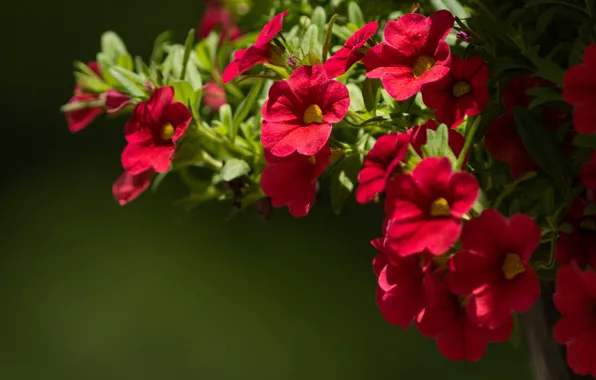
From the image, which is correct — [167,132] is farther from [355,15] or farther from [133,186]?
[355,15]

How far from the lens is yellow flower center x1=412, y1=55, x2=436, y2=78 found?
2.02 feet

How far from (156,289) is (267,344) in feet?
1.14

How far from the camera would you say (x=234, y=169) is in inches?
28.6

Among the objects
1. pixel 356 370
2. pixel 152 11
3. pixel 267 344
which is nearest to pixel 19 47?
pixel 152 11

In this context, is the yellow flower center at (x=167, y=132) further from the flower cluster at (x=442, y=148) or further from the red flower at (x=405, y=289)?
the red flower at (x=405, y=289)

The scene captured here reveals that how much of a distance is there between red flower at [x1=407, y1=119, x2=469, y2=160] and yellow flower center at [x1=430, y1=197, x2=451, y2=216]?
58 mm

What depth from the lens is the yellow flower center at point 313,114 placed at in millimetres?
608

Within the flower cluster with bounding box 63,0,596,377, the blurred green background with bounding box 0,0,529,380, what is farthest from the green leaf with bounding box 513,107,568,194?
the blurred green background with bounding box 0,0,529,380

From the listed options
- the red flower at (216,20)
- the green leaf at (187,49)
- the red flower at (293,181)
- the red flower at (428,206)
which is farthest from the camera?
the red flower at (216,20)

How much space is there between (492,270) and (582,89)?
0.12 metres

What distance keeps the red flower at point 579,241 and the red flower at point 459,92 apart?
99mm

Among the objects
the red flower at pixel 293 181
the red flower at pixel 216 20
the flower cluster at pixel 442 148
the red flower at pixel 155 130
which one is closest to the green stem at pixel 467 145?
the flower cluster at pixel 442 148

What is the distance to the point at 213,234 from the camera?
2.54 meters

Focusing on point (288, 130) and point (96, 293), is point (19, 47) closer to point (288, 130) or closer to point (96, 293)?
point (96, 293)
